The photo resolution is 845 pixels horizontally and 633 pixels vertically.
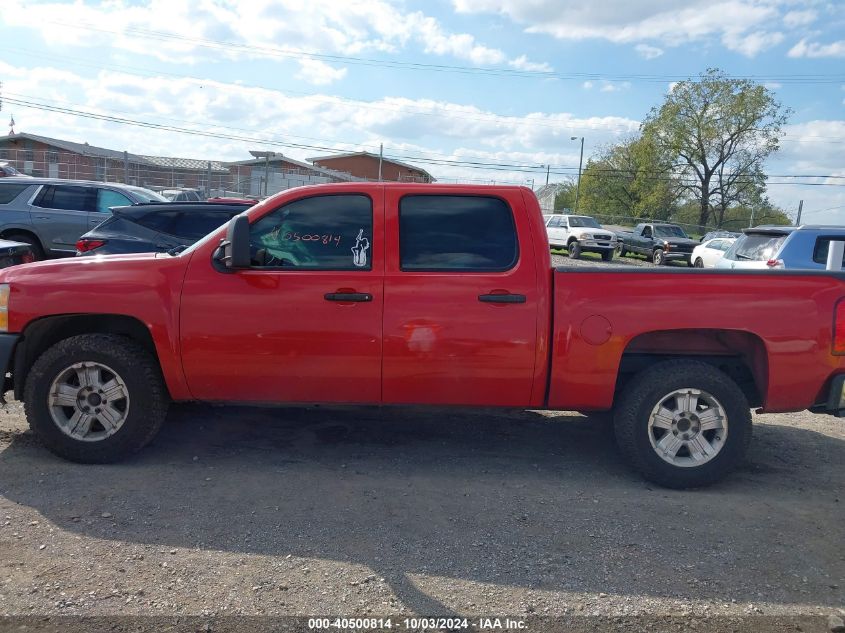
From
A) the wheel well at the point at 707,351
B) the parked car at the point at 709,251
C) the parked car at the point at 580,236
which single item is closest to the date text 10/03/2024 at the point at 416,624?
the wheel well at the point at 707,351

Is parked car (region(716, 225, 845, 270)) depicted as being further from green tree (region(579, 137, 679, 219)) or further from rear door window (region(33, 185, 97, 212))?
green tree (region(579, 137, 679, 219))

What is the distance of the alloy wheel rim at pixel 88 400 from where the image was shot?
4.55m

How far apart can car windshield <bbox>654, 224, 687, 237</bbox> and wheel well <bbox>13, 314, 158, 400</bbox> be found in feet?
94.4

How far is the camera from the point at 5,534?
3.67 metres

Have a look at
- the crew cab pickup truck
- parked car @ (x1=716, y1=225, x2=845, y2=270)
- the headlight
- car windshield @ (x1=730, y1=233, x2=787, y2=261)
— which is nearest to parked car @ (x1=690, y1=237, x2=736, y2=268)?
the crew cab pickup truck

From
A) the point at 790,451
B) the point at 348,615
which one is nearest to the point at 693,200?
the point at 790,451

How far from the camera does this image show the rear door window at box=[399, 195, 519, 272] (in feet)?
14.8

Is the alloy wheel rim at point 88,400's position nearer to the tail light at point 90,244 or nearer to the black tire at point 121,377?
the black tire at point 121,377

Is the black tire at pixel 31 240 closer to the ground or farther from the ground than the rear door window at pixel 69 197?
closer to the ground

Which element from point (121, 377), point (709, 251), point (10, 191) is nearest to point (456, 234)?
point (121, 377)

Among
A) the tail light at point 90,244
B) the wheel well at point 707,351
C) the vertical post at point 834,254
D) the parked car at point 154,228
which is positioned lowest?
the wheel well at point 707,351

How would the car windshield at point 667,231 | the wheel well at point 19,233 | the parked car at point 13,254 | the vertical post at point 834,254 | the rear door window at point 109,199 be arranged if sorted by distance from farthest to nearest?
the car windshield at point 667,231 → the rear door window at point 109,199 → the wheel well at point 19,233 → the parked car at point 13,254 → the vertical post at point 834,254

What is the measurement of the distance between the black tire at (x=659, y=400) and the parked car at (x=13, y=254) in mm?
6490

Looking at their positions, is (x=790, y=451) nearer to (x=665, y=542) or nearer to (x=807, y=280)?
(x=807, y=280)
